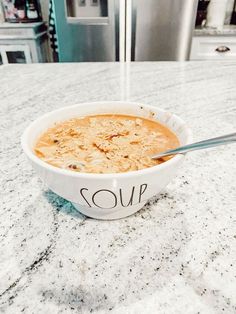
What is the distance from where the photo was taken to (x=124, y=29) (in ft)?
7.10

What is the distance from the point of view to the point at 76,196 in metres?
0.33

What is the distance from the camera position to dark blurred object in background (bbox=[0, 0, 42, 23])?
8.55 ft

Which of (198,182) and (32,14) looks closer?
(198,182)

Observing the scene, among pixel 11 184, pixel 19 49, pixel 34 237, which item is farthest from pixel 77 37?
pixel 34 237

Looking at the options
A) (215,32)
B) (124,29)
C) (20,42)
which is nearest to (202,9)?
(215,32)

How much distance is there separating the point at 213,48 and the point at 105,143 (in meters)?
2.25

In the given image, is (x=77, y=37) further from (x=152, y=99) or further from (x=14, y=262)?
(x=14, y=262)

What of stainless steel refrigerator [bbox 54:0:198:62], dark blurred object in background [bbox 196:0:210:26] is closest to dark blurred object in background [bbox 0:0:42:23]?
stainless steel refrigerator [bbox 54:0:198:62]

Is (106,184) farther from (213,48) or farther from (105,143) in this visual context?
(213,48)

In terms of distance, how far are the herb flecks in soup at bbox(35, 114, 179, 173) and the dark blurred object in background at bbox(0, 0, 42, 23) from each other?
2.66 meters

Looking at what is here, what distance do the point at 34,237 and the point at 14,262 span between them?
43 millimetres

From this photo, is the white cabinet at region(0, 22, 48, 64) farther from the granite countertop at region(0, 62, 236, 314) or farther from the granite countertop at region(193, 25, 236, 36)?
the granite countertop at region(0, 62, 236, 314)

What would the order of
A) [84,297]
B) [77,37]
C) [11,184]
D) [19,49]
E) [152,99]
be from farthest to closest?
1. [19,49]
2. [77,37]
3. [152,99]
4. [11,184]
5. [84,297]

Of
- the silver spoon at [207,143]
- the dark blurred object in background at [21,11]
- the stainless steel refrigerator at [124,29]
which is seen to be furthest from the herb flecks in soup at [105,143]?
the dark blurred object in background at [21,11]
